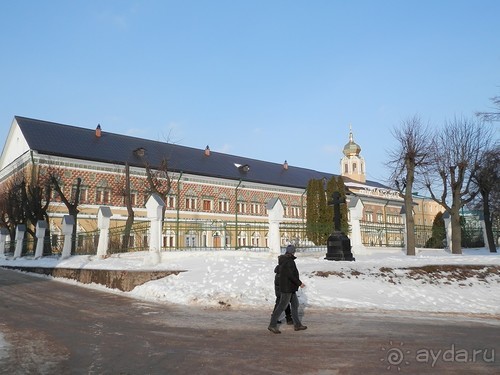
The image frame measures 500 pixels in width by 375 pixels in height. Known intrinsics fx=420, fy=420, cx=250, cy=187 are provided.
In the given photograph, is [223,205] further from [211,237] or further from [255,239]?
[211,237]

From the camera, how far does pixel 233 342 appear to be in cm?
636

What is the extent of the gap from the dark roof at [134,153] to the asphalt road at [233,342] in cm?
2216

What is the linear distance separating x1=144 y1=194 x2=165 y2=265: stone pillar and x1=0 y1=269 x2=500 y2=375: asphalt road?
16.4 ft

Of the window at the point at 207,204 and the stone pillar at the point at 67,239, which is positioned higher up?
the window at the point at 207,204

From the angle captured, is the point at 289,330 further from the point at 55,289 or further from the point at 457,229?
the point at 457,229

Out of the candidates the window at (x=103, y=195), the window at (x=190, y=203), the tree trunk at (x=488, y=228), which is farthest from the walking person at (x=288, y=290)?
the window at (x=190, y=203)

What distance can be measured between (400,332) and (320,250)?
1164 centimetres

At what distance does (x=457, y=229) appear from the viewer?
21703 millimetres

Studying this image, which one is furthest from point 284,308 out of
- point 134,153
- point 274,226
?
point 134,153

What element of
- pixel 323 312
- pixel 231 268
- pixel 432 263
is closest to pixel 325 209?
pixel 432 263

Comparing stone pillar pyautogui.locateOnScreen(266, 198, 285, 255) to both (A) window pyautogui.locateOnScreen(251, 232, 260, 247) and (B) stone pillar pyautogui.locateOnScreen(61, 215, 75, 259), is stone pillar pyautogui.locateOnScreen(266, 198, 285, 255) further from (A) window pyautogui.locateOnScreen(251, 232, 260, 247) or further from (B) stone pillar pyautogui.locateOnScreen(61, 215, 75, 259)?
(B) stone pillar pyautogui.locateOnScreen(61, 215, 75, 259)

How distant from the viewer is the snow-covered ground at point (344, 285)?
10.4 m

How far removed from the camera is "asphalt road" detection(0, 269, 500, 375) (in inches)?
195

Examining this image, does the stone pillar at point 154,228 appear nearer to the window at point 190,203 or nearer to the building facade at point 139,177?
the building facade at point 139,177
